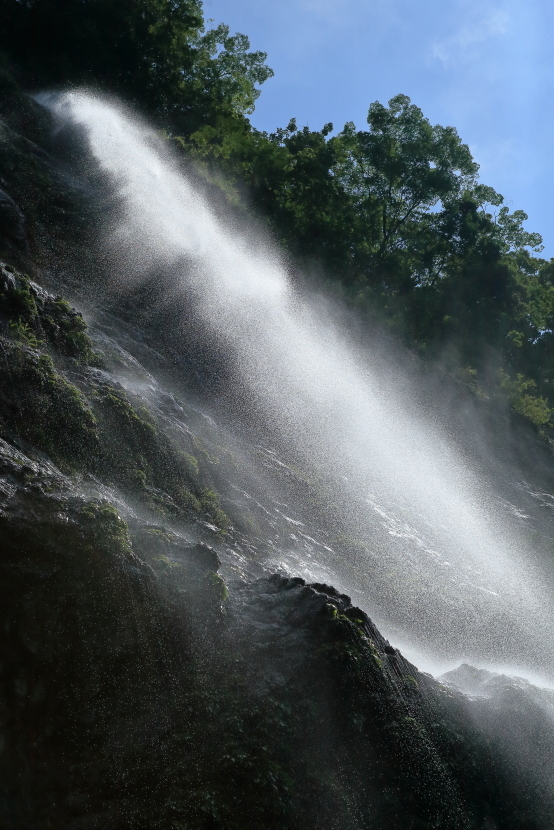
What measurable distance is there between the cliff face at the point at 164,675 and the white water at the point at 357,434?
150 inches

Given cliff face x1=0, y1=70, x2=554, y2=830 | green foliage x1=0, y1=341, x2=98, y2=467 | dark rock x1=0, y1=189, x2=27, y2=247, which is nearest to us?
cliff face x1=0, y1=70, x2=554, y2=830

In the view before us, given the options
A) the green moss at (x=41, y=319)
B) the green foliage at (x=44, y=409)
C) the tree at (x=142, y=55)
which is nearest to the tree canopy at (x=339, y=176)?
the tree at (x=142, y=55)

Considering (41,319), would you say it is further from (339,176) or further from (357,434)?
(339,176)

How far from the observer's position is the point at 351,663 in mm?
7152

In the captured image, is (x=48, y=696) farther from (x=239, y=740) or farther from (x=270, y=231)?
(x=270, y=231)

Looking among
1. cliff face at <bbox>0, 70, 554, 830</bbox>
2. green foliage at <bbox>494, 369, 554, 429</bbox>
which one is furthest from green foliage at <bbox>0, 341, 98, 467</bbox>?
green foliage at <bbox>494, 369, 554, 429</bbox>

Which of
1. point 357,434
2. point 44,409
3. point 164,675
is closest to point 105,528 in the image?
point 164,675

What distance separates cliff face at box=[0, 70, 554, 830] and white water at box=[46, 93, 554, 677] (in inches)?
150

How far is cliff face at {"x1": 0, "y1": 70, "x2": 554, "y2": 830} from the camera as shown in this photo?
5.63 m

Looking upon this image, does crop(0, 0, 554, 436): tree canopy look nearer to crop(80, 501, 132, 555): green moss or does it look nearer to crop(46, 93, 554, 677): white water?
crop(46, 93, 554, 677): white water

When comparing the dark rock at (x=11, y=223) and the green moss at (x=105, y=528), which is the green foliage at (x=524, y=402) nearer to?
the dark rock at (x=11, y=223)

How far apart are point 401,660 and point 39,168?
15.6 meters

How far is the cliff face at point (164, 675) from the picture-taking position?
5629 mm

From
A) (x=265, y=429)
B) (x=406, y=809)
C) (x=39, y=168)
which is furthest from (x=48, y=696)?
(x=39, y=168)
